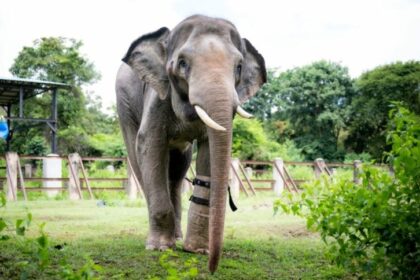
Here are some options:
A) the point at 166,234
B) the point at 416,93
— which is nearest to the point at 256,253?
the point at 166,234

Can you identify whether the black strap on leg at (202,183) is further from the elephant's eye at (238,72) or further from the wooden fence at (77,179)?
the wooden fence at (77,179)

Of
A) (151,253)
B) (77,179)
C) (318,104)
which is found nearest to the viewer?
(151,253)

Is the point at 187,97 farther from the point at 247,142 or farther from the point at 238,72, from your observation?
the point at 247,142

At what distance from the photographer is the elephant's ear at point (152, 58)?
5605 mm

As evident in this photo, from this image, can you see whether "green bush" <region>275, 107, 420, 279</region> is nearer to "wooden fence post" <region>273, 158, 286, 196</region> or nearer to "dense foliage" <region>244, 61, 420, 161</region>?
"wooden fence post" <region>273, 158, 286, 196</region>

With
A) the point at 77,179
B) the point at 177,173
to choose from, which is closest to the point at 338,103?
the point at 77,179

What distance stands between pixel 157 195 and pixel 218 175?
4.72ft

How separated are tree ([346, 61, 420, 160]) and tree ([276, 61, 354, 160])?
101cm

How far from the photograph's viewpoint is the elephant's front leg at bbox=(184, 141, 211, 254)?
18.2 feet

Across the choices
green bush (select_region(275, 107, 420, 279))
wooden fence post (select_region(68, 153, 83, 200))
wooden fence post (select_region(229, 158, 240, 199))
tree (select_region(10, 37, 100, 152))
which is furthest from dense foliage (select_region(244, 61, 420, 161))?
green bush (select_region(275, 107, 420, 279))

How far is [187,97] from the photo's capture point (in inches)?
207

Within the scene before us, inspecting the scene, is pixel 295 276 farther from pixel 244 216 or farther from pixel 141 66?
pixel 244 216

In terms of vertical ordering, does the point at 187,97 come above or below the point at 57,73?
below

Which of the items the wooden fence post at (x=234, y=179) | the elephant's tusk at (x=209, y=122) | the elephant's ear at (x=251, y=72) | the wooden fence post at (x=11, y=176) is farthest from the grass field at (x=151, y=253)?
the wooden fence post at (x=234, y=179)
